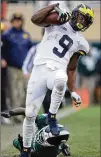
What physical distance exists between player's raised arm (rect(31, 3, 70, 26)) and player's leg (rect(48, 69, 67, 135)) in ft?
1.90

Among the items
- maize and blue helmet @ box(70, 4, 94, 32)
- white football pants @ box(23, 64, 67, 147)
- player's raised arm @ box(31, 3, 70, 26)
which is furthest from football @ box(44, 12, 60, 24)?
white football pants @ box(23, 64, 67, 147)

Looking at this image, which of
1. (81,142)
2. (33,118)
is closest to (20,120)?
(81,142)

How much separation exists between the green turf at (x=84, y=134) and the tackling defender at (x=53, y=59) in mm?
1251

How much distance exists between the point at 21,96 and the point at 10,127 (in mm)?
1473

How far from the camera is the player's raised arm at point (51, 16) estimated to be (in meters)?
6.86

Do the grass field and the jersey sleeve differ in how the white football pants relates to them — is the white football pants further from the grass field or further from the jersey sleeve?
the grass field

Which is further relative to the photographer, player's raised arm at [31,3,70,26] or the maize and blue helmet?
the maize and blue helmet

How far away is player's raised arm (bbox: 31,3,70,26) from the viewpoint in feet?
22.5

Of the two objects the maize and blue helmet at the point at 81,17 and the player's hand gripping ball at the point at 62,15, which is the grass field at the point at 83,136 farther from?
the player's hand gripping ball at the point at 62,15

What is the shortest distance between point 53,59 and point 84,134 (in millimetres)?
3810

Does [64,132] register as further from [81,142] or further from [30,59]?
[30,59]

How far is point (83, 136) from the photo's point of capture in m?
10.3

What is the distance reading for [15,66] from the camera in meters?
12.8

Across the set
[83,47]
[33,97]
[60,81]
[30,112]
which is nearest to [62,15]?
[83,47]
